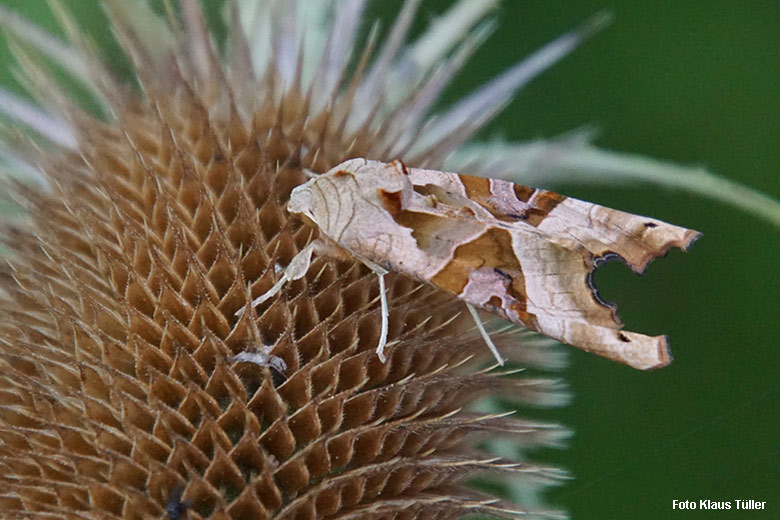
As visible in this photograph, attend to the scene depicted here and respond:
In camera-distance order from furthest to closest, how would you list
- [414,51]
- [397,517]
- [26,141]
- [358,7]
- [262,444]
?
1. [414,51]
2. [358,7]
3. [26,141]
4. [397,517]
5. [262,444]

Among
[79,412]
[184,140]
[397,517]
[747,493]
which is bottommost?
[397,517]

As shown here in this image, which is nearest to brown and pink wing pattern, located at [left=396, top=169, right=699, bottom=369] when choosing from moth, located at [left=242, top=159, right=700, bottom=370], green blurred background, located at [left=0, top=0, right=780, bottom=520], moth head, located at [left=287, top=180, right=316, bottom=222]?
moth, located at [left=242, top=159, right=700, bottom=370]

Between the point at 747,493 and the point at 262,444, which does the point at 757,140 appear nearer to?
the point at 747,493

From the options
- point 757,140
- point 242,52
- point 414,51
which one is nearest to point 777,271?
point 757,140

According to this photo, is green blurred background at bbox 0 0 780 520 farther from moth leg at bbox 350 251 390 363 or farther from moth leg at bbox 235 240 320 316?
moth leg at bbox 235 240 320 316

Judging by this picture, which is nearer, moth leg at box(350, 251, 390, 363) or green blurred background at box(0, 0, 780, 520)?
moth leg at box(350, 251, 390, 363)

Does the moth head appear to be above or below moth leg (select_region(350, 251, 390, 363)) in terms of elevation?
above

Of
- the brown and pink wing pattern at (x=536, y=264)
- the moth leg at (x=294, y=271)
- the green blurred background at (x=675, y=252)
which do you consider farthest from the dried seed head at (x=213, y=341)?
the green blurred background at (x=675, y=252)
